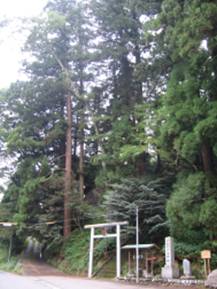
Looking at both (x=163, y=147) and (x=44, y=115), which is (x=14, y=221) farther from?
(x=163, y=147)

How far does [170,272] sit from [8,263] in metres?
14.8

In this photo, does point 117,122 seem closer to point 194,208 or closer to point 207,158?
point 207,158

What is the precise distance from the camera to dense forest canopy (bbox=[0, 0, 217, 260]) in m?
15.7

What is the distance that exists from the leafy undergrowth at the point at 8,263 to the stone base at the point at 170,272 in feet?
33.7

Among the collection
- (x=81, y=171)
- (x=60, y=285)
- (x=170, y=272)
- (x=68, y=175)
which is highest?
(x=81, y=171)

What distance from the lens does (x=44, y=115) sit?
29297 mm

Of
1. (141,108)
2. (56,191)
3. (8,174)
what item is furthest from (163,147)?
(8,174)

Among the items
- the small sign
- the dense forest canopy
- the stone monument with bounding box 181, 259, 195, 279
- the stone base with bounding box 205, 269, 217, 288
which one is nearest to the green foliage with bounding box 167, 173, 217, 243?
the dense forest canopy

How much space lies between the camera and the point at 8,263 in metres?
27.3

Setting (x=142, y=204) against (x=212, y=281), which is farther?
(x=142, y=204)

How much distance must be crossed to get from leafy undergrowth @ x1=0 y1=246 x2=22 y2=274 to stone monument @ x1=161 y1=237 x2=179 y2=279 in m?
10.3

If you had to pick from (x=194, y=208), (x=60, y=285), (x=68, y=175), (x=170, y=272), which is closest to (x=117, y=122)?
(x=68, y=175)

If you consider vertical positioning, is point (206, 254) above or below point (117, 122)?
below

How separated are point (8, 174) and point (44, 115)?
496 centimetres
